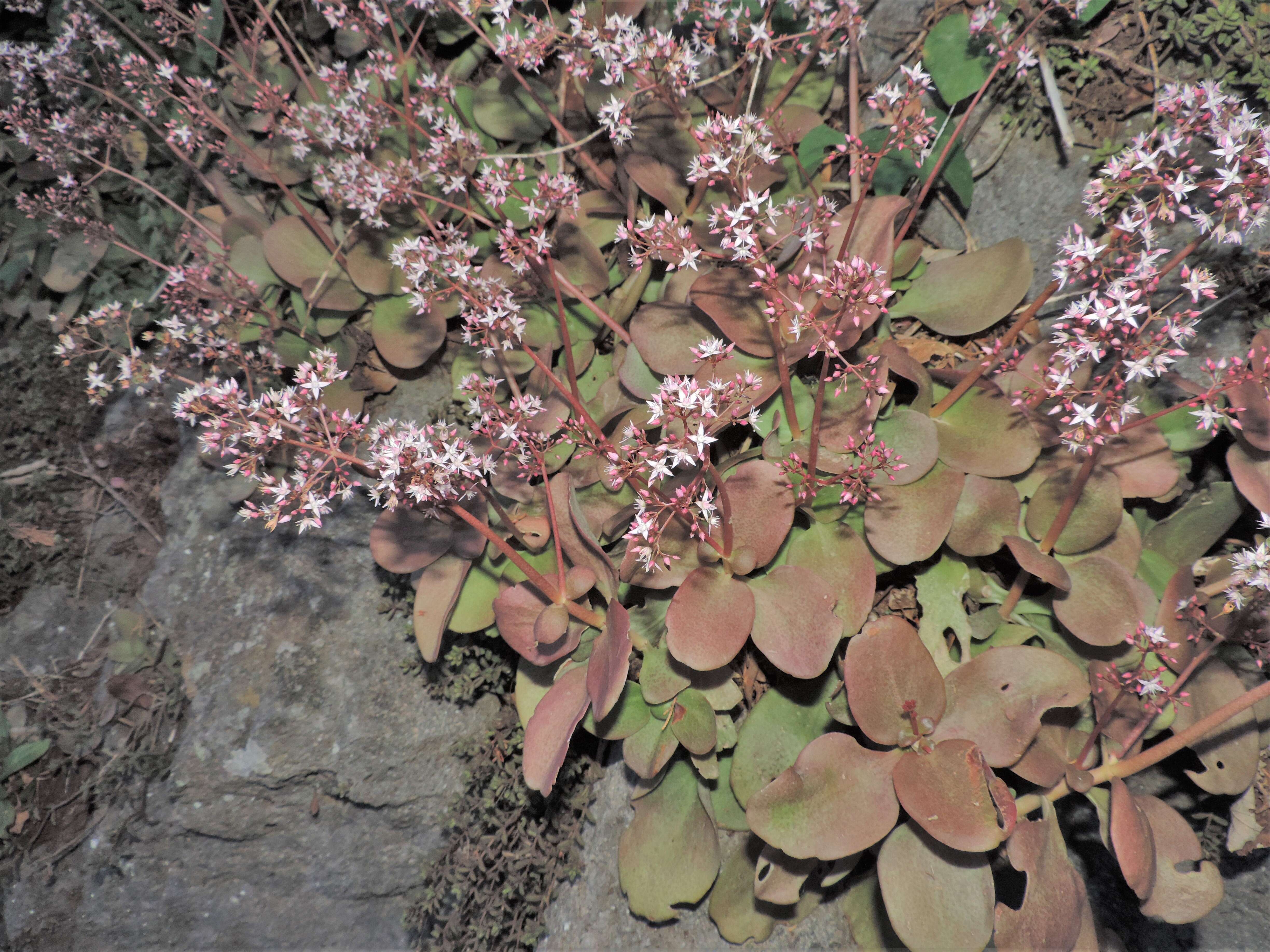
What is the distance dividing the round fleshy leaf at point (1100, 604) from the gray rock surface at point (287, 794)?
1.76 meters

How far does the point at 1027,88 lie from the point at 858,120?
1.60ft

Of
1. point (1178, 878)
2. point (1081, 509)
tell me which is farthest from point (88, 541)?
point (1178, 878)

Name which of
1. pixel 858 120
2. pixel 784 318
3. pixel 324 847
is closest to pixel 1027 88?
pixel 858 120

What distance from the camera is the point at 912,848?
1.81 m

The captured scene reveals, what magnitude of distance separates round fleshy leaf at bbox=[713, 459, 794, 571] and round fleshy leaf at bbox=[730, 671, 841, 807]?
16.7 inches

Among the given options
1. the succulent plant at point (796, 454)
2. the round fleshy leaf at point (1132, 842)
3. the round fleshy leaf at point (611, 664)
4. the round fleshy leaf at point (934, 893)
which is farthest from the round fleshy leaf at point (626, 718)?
the round fleshy leaf at point (1132, 842)

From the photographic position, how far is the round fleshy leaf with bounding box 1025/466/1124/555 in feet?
6.12

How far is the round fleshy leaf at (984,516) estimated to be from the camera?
6.33 feet

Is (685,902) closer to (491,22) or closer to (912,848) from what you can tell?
(912,848)

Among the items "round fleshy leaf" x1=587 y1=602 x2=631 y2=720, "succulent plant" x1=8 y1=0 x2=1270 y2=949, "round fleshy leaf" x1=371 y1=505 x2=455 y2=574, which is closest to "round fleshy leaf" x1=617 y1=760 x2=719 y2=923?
"succulent plant" x1=8 y1=0 x2=1270 y2=949

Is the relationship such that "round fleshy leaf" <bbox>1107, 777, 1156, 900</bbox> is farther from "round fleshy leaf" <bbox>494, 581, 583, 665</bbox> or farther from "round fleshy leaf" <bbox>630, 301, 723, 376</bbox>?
"round fleshy leaf" <bbox>630, 301, 723, 376</bbox>

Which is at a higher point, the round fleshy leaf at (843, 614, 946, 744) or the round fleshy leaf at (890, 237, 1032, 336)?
the round fleshy leaf at (890, 237, 1032, 336)

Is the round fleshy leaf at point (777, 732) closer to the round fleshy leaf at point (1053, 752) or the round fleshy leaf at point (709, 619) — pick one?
the round fleshy leaf at point (709, 619)

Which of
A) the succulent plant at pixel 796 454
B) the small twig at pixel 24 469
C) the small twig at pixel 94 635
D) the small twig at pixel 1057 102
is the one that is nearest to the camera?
the succulent plant at pixel 796 454
